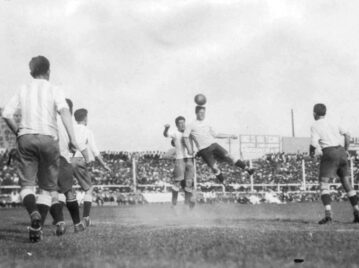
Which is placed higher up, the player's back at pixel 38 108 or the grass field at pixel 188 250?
the player's back at pixel 38 108

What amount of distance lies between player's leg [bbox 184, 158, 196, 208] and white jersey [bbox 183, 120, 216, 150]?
46.6 inches

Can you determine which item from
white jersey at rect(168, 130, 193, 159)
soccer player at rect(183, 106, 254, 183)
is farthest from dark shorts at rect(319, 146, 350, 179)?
white jersey at rect(168, 130, 193, 159)

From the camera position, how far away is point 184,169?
1471 centimetres

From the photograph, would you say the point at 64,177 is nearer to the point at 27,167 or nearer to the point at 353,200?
the point at 27,167

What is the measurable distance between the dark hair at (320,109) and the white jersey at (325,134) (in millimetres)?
137

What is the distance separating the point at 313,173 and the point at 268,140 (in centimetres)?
2227

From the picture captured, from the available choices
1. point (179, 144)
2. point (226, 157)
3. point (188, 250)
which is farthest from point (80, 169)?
point (179, 144)

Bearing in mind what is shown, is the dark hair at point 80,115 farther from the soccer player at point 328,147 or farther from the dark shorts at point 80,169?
the soccer player at point 328,147

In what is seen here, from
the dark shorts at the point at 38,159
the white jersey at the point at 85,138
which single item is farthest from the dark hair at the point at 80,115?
the dark shorts at the point at 38,159

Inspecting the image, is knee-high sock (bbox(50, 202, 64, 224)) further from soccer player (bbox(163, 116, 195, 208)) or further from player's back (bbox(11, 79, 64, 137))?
soccer player (bbox(163, 116, 195, 208))

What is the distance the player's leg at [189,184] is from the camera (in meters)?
14.1

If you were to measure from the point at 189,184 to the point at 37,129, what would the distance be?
7565 millimetres

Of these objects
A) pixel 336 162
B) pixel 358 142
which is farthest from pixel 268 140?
pixel 336 162

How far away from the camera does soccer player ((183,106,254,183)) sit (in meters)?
13.3
